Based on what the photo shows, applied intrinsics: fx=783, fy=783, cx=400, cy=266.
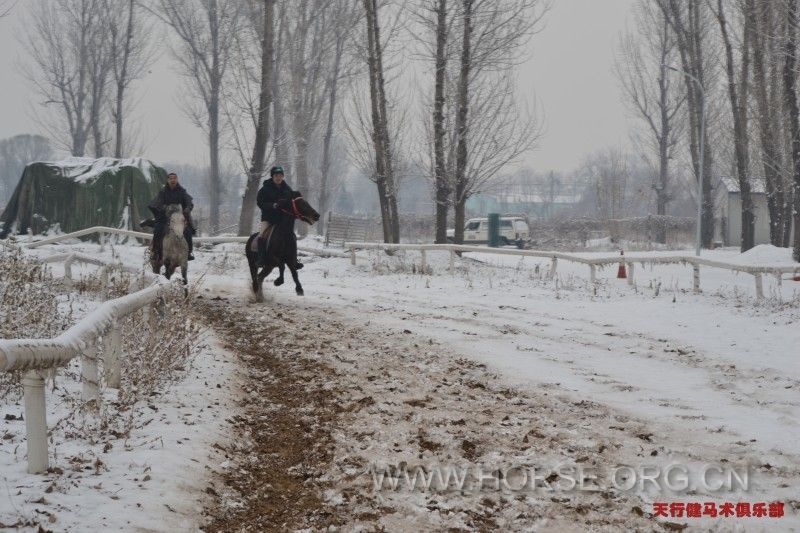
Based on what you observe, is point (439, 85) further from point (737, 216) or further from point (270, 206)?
point (737, 216)

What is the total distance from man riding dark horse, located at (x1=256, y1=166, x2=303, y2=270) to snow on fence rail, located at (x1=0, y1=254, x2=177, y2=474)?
7728 mm

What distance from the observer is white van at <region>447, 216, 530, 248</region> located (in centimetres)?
4756

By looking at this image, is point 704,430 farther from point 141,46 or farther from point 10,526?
point 141,46

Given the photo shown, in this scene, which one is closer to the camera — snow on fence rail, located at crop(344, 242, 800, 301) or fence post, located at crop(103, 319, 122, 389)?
fence post, located at crop(103, 319, 122, 389)

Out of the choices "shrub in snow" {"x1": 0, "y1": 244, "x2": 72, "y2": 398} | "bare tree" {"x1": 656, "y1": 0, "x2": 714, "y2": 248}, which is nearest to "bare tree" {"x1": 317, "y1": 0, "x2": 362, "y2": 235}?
"bare tree" {"x1": 656, "y1": 0, "x2": 714, "y2": 248}

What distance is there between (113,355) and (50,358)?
221 cm

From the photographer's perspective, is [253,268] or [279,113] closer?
[253,268]

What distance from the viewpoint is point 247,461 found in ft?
18.9

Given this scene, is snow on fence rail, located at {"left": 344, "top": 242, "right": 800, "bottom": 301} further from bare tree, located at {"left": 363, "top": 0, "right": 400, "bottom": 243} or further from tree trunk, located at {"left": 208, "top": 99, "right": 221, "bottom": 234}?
tree trunk, located at {"left": 208, "top": 99, "right": 221, "bottom": 234}

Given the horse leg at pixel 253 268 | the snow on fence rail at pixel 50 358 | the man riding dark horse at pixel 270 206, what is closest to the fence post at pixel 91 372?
the snow on fence rail at pixel 50 358

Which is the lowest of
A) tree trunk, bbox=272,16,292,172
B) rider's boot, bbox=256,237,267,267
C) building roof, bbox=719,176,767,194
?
rider's boot, bbox=256,237,267,267

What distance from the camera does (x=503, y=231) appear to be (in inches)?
1900

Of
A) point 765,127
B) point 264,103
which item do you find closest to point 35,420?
point 264,103

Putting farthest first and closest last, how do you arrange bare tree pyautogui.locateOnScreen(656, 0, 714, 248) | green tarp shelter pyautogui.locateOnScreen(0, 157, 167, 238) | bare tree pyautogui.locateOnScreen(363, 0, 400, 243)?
bare tree pyautogui.locateOnScreen(656, 0, 714, 248), green tarp shelter pyautogui.locateOnScreen(0, 157, 167, 238), bare tree pyautogui.locateOnScreen(363, 0, 400, 243)
